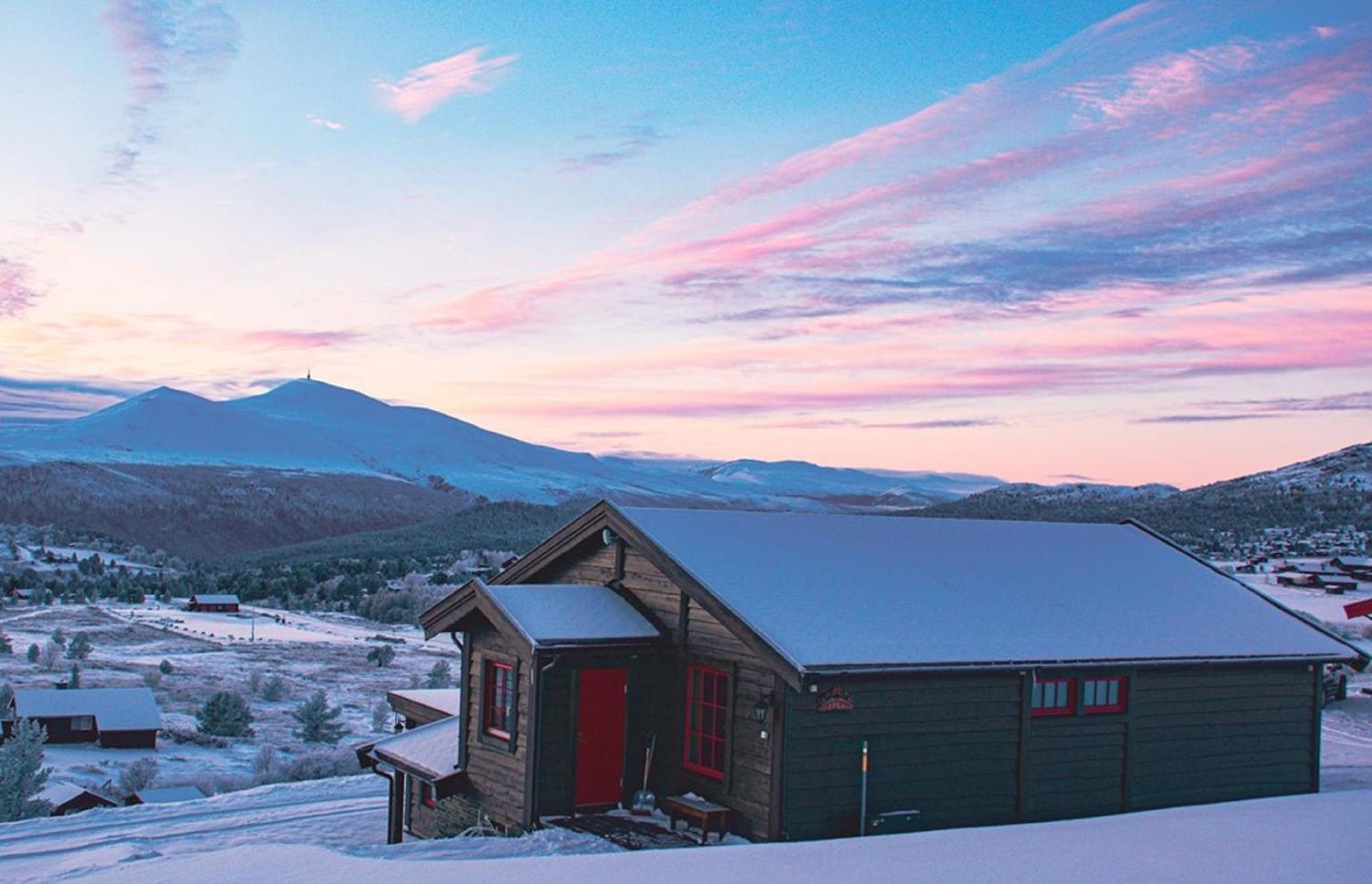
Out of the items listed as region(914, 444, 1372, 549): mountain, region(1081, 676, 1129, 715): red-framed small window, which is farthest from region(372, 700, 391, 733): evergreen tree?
region(914, 444, 1372, 549): mountain

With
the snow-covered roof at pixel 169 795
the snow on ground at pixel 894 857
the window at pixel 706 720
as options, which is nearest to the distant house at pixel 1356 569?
the snow on ground at pixel 894 857

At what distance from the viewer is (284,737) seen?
31.3m

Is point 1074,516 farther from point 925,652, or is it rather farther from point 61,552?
point 925,652

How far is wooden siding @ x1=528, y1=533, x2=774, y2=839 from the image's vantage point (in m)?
13.8

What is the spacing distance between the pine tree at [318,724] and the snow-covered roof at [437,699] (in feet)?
30.5

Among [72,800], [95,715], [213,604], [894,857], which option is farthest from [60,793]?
[213,604]

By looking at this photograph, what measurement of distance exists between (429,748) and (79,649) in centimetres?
2862

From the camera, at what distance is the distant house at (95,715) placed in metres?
30.0

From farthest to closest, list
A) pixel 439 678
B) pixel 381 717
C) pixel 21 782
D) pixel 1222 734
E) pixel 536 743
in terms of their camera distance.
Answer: pixel 439 678 → pixel 381 717 → pixel 21 782 → pixel 1222 734 → pixel 536 743

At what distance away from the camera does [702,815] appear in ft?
45.4

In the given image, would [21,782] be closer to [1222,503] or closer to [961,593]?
[961,593]

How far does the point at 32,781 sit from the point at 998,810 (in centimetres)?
1787

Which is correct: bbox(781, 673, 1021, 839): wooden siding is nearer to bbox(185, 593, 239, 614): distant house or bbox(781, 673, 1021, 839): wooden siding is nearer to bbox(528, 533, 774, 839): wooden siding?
bbox(528, 533, 774, 839): wooden siding

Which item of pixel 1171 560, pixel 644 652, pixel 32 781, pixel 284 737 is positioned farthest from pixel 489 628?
pixel 284 737
